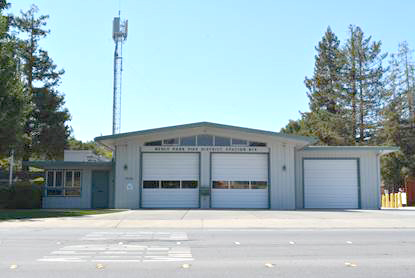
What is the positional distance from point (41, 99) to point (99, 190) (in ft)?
48.2

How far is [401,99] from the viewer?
5278 centimetres

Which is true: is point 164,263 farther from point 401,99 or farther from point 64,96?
point 401,99

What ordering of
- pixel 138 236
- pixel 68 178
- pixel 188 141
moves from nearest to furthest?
pixel 138 236, pixel 188 141, pixel 68 178

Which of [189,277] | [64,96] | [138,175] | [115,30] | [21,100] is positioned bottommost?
[189,277]

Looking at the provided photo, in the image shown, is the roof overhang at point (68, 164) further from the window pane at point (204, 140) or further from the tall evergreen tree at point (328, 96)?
the tall evergreen tree at point (328, 96)

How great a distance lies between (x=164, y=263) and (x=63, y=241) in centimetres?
462

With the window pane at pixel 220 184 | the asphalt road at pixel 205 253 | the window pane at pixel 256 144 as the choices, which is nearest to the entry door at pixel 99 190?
the window pane at pixel 220 184

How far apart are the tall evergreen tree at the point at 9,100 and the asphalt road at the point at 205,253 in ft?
39.1

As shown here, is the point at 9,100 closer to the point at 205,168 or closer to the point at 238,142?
the point at 205,168

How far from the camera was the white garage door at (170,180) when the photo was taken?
2944 cm

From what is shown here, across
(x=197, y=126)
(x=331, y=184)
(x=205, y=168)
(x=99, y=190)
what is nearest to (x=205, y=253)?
(x=197, y=126)

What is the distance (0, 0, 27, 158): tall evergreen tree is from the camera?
26906 millimetres

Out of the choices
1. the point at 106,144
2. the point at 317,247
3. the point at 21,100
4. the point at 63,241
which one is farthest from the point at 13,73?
the point at 317,247

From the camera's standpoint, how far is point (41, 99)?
43312mm
